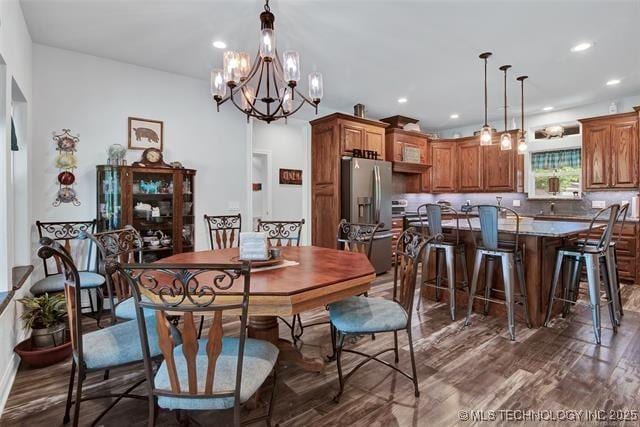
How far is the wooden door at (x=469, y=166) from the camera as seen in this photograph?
6547mm

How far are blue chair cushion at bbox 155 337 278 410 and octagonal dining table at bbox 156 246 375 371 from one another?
7.4 inches

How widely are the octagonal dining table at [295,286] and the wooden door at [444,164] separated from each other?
4.92 meters

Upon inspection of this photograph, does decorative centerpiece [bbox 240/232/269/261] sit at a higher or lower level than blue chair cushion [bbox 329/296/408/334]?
higher

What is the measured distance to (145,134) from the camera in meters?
3.94

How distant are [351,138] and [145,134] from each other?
2.81m

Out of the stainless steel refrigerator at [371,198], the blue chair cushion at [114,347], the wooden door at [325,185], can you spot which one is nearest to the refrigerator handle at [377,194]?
the stainless steel refrigerator at [371,198]

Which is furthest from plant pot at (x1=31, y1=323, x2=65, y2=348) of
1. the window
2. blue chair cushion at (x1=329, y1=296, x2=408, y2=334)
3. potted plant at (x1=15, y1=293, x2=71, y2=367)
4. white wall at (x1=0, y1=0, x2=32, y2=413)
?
the window

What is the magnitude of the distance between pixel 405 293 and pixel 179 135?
3.41 meters

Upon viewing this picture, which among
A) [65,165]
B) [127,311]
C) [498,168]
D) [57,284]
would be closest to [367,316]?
[127,311]

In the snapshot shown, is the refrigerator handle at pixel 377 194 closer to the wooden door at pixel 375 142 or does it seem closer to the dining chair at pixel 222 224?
the wooden door at pixel 375 142

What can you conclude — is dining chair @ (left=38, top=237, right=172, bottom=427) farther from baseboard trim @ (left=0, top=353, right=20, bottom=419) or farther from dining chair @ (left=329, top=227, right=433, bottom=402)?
dining chair @ (left=329, top=227, right=433, bottom=402)

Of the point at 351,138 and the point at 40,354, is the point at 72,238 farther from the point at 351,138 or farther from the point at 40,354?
the point at 351,138

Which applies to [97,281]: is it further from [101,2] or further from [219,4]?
[219,4]

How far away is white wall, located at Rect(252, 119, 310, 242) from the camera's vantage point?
21.1 ft
